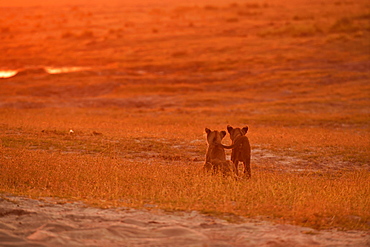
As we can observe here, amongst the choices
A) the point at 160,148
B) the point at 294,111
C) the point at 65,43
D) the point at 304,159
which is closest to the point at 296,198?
the point at 304,159

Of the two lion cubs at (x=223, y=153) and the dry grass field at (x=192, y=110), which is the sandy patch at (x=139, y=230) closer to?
the dry grass field at (x=192, y=110)

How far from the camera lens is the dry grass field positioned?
8859 mm

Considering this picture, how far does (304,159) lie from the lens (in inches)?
559

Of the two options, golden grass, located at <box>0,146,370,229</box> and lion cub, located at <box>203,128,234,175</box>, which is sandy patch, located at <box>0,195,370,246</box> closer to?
golden grass, located at <box>0,146,370,229</box>

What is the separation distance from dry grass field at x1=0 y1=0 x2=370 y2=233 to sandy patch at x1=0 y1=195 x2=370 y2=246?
1.19ft

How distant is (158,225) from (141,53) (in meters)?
35.7

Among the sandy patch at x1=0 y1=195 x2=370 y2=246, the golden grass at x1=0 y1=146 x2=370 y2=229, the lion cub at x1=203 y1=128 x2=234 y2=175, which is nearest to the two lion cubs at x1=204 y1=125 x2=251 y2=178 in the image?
the lion cub at x1=203 y1=128 x2=234 y2=175

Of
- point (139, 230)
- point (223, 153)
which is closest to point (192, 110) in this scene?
point (223, 153)

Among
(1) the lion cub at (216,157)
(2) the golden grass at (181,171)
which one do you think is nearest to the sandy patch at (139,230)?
(2) the golden grass at (181,171)

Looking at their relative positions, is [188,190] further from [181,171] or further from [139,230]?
[139,230]

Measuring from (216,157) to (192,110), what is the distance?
48.7ft

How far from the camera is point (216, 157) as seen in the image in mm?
10305

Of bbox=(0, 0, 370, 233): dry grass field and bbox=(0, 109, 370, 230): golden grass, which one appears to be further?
bbox=(0, 0, 370, 233): dry grass field

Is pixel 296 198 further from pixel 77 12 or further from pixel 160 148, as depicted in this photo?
pixel 77 12
